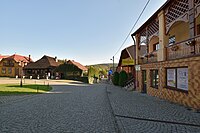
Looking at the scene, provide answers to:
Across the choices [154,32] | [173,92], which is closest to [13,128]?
[173,92]

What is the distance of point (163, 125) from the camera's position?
651 cm

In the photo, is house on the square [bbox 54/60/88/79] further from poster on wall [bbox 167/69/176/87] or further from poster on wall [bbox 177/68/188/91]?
poster on wall [bbox 177/68/188/91]

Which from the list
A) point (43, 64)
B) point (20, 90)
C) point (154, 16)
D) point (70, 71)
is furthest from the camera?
point (43, 64)

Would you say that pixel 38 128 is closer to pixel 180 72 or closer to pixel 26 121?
pixel 26 121

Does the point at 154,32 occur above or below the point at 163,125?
above

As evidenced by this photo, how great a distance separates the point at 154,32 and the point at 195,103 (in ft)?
27.7

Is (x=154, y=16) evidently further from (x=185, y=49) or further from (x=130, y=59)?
(x=130, y=59)

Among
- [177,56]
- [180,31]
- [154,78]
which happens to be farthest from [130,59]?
[177,56]

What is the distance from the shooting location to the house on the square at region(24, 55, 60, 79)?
59781 mm

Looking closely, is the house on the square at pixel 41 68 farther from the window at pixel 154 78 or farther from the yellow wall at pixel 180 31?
the yellow wall at pixel 180 31

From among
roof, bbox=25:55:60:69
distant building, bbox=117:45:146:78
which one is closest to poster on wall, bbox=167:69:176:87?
distant building, bbox=117:45:146:78

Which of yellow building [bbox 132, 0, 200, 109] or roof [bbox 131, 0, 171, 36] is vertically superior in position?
roof [bbox 131, 0, 171, 36]

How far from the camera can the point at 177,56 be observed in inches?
446

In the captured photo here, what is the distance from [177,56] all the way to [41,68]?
5361 cm
